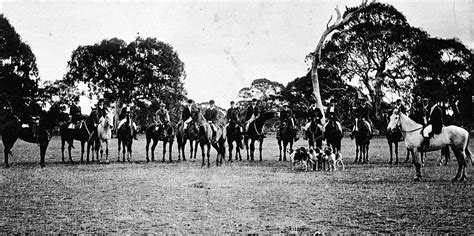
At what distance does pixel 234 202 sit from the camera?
8.67m

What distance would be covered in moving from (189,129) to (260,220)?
9735mm

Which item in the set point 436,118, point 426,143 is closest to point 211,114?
point 426,143

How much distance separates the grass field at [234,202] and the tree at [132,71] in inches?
328

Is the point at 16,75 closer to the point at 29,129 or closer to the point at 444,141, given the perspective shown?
the point at 29,129

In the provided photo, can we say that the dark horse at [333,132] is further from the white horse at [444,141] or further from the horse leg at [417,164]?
the horse leg at [417,164]

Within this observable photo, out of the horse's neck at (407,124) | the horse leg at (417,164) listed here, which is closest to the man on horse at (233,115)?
the horse's neck at (407,124)

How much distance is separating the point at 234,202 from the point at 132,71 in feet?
53.7

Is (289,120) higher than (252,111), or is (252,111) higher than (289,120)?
(252,111)

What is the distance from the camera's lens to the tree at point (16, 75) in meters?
12.6

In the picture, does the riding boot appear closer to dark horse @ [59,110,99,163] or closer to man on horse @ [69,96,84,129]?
dark horse @ [59,110,99,163]

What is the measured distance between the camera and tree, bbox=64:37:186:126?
20.8m

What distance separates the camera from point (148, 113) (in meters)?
22.3

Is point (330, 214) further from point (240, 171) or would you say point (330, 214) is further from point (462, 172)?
point (240, 171)

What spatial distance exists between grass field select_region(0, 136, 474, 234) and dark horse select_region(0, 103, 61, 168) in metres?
2.10
